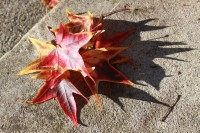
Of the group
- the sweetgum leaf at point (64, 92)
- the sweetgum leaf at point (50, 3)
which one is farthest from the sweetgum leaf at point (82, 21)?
the sweetgum leaf at point (50, 3)

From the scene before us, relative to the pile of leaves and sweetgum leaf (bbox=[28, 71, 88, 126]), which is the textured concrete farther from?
sweetgum leaf (bbox=[28, 71, 88, 126])

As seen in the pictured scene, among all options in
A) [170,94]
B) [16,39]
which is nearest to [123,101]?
[170,94]

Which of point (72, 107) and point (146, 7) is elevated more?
point (146, 7)

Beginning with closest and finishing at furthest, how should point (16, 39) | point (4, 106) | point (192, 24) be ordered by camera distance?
point (4, 106) → point (192, 24) → point (16, 39)

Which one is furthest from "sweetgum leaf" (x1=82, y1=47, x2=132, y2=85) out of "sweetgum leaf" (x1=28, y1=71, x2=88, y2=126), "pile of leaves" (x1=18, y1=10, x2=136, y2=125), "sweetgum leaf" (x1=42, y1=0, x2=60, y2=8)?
→ "sweetgum leaf" (x1=42, y1=0, x2=60, y2=8)

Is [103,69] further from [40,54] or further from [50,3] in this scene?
[50,3]

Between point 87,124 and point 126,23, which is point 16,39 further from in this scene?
point 87,124
